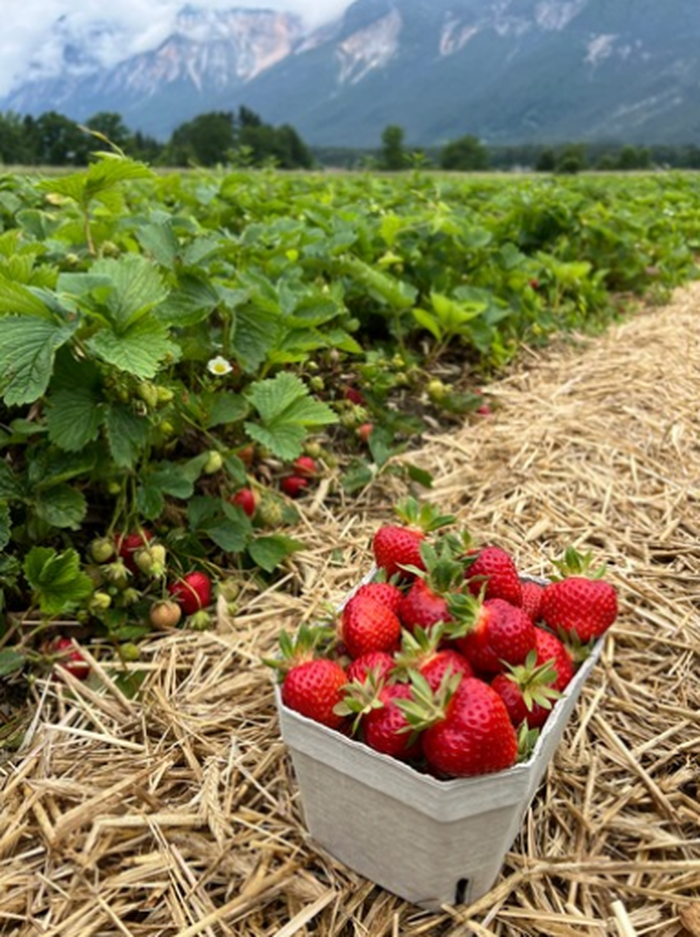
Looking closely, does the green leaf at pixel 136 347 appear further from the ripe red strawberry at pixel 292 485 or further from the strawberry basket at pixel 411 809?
the ripe red strawberry at pixel 292 485

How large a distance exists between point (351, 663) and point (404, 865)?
0.33m

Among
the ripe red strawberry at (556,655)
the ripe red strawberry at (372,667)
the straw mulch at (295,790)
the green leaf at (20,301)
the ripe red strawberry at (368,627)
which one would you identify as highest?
the green leaf at (20,301)

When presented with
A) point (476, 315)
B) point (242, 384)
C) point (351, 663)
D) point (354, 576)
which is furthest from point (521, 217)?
point (351, 663)

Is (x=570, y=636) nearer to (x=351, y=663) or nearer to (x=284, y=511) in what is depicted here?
(x=351, y=663)

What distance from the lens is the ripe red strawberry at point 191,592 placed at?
1.99 metres

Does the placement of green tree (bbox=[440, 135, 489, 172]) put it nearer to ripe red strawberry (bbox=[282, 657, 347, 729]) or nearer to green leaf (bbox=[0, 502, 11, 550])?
green leaf (bbox=[0, 502, 11, 550])

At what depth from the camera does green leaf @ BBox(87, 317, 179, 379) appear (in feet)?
5.20

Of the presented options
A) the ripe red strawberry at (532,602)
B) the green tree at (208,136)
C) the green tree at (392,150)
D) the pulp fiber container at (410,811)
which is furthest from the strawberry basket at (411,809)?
the green tree at (208,136)

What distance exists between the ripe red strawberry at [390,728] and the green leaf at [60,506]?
92 cm

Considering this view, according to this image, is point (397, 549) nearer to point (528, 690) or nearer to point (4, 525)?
point (528, 690)

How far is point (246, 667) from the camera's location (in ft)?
6.03

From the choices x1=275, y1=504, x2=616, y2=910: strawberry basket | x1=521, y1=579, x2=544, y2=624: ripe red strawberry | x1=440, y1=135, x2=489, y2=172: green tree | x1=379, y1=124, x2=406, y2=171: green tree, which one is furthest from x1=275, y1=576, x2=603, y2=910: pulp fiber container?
x1=440, y1=135, x2=489, y2=172: green tree

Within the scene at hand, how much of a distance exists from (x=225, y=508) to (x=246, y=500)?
0.12 metres

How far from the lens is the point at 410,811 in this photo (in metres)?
1.18
